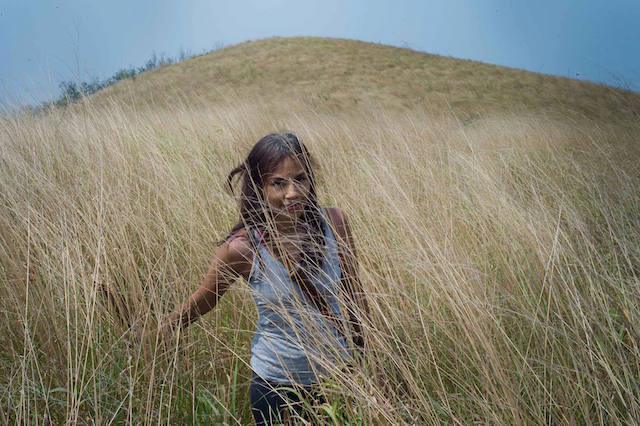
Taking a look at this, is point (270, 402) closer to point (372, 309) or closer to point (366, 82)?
point (372, 309)

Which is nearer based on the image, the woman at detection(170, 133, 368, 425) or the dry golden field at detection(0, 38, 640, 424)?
the dry golden field at detection(0, 38, 640, 424)

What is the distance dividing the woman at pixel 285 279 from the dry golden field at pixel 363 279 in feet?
0.28

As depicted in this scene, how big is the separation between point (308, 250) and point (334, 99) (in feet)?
53.6

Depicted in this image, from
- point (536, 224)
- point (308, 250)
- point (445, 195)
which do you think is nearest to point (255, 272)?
point (308, 250)

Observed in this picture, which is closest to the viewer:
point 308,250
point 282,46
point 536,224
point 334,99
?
point 308,250

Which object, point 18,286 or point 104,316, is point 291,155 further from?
point 18,286

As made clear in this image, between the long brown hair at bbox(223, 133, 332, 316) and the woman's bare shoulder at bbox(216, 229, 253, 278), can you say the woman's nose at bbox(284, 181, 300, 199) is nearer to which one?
the long brown hair at bbox(223, 133, 332, 316)

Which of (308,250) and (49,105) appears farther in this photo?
(49,105)

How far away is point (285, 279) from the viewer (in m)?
1.42

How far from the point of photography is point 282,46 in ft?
84.9

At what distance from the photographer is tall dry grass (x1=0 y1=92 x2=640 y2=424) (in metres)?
1.15

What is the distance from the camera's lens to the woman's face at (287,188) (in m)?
1.48

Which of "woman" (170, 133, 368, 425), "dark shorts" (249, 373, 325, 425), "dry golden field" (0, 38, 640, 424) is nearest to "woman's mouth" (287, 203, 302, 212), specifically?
"woman" (170, 133, 368, 425)

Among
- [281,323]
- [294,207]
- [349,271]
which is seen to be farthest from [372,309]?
[294,207]
